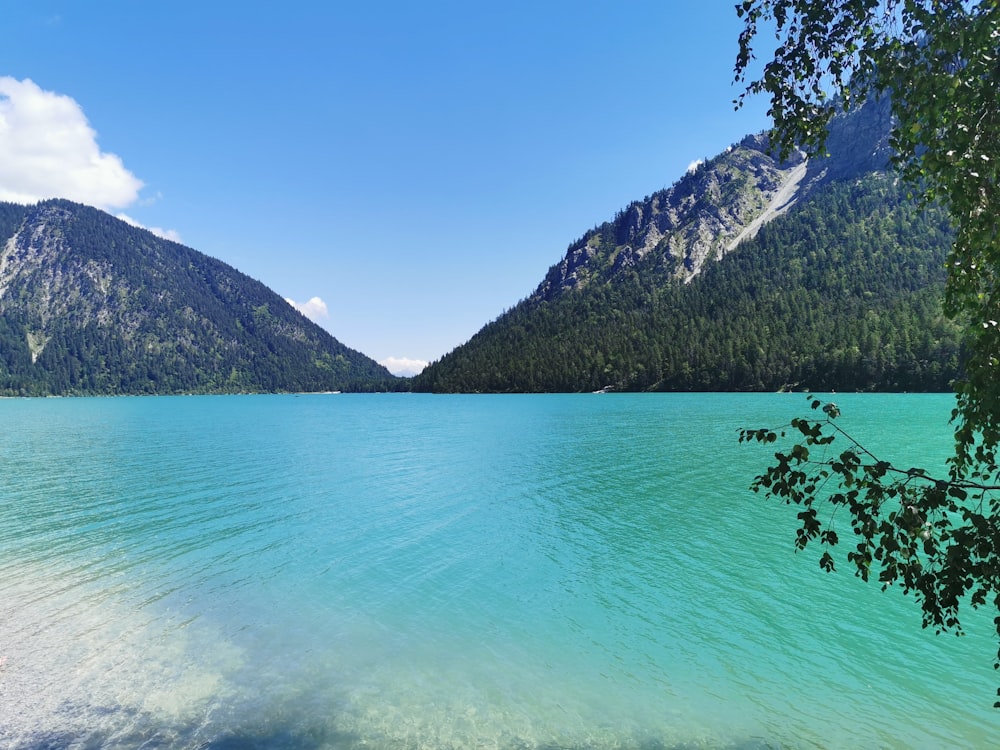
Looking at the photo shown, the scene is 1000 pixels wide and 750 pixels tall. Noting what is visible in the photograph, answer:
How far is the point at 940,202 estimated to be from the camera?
5137 mm

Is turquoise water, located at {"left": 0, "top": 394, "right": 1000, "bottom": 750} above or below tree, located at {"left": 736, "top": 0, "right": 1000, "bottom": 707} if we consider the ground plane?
below

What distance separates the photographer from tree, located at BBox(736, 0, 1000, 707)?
4.45 meters

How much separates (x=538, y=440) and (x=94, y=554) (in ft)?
158

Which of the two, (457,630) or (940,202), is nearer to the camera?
(940,202)

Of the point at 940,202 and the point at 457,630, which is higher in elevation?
the point at 940,202

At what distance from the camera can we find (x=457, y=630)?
1650cm

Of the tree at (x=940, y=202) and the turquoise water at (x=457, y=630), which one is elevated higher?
the tree at (x=940, y=202)

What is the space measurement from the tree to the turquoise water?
28.7 ft

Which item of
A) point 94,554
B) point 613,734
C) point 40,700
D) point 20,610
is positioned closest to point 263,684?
point 40,700

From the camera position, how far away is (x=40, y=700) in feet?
41.4

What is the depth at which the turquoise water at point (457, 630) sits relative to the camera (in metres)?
11.8

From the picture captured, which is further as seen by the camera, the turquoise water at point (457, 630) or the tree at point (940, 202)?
the turquoise water at point (457, 630)

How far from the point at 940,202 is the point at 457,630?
15.6 meters

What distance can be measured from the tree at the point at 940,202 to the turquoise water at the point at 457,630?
8760mm
